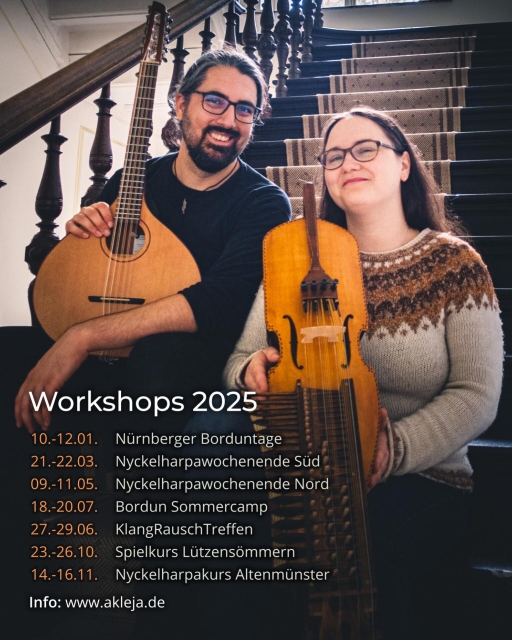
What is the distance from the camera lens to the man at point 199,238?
1061 millimetres

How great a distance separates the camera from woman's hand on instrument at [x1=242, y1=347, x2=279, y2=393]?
0.91 metres

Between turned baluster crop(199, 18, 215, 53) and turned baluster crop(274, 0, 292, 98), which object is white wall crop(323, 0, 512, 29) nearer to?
turned baluster crop(274, 0, 292, 98)

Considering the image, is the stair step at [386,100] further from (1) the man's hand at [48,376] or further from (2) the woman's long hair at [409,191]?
(1) the man's hand at [48,376]

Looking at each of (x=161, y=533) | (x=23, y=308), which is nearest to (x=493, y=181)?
(x=161, y=533)

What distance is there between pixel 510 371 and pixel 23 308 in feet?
8.81

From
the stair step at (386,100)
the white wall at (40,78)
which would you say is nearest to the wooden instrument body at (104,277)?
the stair step at (386,100)

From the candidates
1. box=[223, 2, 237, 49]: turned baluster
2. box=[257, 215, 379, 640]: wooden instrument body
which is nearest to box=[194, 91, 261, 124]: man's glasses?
box=[257, 215, 379, 640]: wooden instrument body

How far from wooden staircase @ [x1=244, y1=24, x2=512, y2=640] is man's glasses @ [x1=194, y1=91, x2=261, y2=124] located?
0.57 meters

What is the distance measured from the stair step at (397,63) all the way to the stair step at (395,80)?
200mm

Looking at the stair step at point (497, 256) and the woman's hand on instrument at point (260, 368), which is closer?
the woman's hand on instrument at point (260, 368)

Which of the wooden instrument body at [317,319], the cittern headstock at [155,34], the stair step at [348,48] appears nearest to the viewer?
the wooden instrument body at [317,319]

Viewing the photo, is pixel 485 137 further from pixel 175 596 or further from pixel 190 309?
pixel 175 596

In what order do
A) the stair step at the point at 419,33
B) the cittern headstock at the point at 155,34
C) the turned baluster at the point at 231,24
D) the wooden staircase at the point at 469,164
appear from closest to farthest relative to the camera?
the wooden staircase at the point at 469,164, the cittern headstock at the point at 155,34, the turned baluster at the point at 231,24, the stair step at the point at 419,33

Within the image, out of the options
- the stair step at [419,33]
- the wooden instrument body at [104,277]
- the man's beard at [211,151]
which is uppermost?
the stair step at [419,33]
